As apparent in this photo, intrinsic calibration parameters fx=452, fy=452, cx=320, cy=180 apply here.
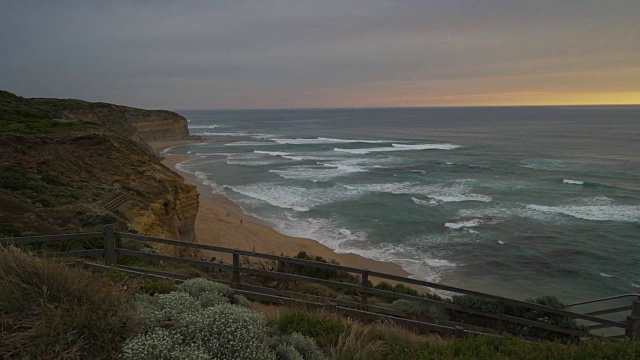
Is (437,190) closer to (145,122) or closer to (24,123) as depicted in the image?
(24,123)

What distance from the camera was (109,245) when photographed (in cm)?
721

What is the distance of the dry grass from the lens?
3.52 meters

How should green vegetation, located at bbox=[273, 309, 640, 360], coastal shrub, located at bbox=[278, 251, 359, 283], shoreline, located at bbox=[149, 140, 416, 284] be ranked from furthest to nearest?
shoreline, located at bbox=[149, 140, 416, 284]
coastal shrub, located at bbox=[278, 251, 359, 283]
green vegetation, located at bbox=[273, 309, 640, 360]

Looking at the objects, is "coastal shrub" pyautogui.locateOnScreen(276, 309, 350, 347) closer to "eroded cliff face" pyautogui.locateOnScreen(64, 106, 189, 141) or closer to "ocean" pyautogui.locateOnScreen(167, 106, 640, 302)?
"ocean" pyautogui.locateOnScreen(167, 106, 640, 302)

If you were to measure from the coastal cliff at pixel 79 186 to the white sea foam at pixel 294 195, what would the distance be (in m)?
12.6

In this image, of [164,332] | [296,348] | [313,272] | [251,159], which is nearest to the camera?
[164,332]

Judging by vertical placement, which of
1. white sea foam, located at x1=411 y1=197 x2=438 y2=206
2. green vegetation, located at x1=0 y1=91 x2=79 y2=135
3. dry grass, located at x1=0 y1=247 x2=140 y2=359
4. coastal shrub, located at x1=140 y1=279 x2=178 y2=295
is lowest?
white sea foam, located at x1=411 y1=197 x2=438 y2=206

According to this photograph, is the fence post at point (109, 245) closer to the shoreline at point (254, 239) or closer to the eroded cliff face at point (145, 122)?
the shoreline at point (254, 239)

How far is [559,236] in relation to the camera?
24547 millimetres

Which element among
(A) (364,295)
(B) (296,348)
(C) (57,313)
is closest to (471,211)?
(A) (364,295)

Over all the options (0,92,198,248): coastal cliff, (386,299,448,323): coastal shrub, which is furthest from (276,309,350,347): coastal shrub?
(0,92,198,248): coastal cliff

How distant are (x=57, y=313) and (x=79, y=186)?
43.5ft

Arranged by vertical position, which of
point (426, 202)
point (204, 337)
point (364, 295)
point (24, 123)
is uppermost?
point (24, 123)

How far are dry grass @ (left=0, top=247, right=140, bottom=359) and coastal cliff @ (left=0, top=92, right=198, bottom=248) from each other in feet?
22.1
